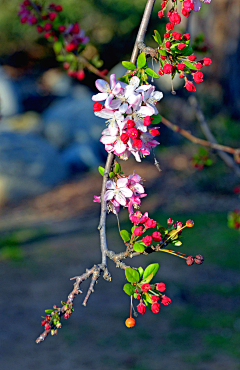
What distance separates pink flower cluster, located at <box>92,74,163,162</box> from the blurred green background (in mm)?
1946

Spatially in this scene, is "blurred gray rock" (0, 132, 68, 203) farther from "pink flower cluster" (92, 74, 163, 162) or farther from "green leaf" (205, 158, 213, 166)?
"pink flower cluster" (92, 74, 163, 162)

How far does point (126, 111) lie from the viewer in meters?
1.11

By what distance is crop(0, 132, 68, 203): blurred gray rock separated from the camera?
30.7 ft

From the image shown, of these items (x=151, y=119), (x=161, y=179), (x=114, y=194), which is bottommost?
(x=161, y=179)

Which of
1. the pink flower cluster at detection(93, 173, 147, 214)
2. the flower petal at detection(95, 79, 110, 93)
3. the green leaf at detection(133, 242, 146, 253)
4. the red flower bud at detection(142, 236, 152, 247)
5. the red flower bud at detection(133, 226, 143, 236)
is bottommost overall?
the green leaf at detection(133, 242, 146, 253)

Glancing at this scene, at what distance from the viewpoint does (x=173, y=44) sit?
1.21m

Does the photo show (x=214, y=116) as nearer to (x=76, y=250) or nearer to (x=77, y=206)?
(x=77, y=206)

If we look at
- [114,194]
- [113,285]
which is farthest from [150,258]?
[114,194]

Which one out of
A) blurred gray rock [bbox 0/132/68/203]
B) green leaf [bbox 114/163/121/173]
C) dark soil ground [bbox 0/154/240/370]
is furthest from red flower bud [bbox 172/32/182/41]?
blurred gray rock [bbox 0/132/68/203]

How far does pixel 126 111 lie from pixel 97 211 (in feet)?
25.0

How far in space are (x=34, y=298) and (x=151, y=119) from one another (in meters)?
5.45

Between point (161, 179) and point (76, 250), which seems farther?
point (161, 179)

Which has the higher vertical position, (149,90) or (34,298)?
(149,90)

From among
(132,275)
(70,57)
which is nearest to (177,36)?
(132,275)
